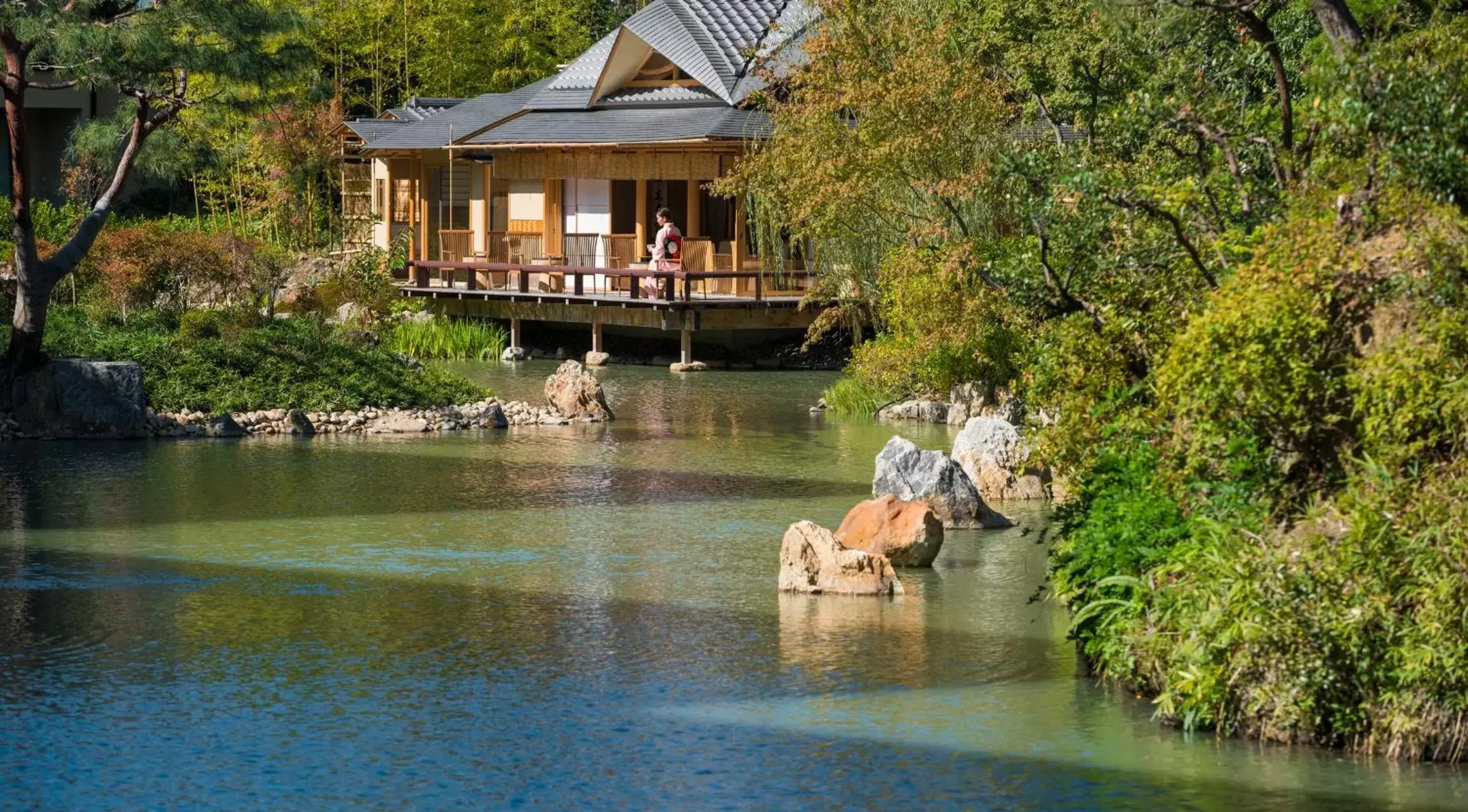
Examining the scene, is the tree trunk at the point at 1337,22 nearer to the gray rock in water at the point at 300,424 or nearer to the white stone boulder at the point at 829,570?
the white stone boulder at the point at 829,570

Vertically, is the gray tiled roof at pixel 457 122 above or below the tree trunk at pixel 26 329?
above

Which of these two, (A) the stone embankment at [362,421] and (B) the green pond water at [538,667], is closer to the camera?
(B) the green pond water at [538,667]

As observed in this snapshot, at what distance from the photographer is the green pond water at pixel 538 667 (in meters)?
9.55

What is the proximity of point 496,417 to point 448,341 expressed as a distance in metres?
10.7

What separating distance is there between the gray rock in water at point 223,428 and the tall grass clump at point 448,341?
1125 centimetres

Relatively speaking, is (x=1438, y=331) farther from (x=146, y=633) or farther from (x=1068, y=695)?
(x=146, y=633)

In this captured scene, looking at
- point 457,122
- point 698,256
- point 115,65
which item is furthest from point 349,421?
point 457,122

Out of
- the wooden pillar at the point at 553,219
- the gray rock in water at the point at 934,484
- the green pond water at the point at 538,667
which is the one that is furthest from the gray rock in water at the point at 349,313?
the gray rock in water at the point at 934,484

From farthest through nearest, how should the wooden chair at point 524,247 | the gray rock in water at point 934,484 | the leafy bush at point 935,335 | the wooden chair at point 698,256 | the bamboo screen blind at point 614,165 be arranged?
the wooden chair at point 524,247, the bamboo screen blind at point 614,165, the wooden chair at point 698,256, the leafy bush at point 935,335, the gray rock in water at point 934,484

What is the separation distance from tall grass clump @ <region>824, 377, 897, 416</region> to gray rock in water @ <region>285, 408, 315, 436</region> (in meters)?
7.54

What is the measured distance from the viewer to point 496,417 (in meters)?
25.5

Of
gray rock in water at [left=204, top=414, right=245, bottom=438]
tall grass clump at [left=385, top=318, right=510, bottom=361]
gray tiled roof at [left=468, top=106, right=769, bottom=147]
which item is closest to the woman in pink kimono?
gray tiled roof at [left=468, top=106, right=769, bottom=147]

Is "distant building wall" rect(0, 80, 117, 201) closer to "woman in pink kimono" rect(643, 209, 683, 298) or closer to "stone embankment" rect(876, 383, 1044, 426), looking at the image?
"woman in pink kimono" rect(643, 209, 683, 298)

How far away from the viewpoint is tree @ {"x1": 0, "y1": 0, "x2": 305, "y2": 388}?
73.0ft
